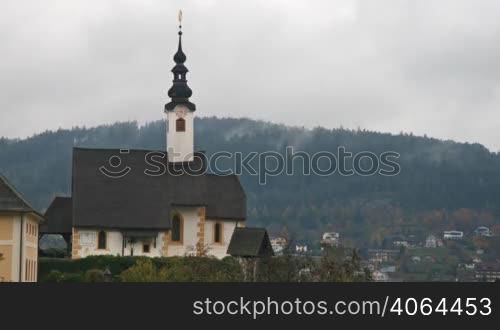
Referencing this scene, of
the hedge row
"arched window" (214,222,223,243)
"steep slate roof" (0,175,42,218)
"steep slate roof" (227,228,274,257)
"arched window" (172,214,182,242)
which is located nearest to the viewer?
"steep slate roof" (0,175,42,218)

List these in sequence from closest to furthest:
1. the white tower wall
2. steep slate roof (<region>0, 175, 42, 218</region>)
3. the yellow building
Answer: the yellow building, steep slate roof (<region>0, 175, 42, 218</region>), the white tower wall

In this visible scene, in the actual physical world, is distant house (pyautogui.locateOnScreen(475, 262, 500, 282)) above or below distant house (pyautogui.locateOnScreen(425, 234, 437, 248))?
below

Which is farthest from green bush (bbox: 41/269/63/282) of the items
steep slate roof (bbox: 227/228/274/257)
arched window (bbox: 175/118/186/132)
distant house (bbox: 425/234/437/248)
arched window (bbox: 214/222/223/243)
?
distant house (bbox: 425/234/437/248)

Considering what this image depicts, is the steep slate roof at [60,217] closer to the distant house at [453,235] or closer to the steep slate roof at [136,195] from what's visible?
the steep slate roof at [136,195]

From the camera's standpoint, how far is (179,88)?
9588 cm

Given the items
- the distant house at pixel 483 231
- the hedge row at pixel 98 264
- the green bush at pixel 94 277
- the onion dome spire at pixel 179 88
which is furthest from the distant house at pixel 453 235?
the green bush at pixel 94 277

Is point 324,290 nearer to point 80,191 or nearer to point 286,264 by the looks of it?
point 286,264

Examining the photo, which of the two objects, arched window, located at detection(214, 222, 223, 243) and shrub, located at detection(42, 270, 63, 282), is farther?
arched window, located at detection(214, 222, 223, 243)

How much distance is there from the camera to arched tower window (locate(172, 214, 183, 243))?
301 ft

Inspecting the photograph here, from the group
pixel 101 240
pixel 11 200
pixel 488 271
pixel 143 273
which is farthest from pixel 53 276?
pixel 488 271

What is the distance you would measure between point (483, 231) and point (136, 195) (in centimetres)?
10385

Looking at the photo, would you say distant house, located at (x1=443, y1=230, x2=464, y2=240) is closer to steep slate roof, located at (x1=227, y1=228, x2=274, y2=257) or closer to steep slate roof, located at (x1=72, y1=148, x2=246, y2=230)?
steep slate roof, located at (x1=72, y1=148, x2=246, y2=230)

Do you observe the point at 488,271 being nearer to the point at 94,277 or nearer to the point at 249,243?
the point at 249,243

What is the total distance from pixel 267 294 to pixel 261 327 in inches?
36.4
